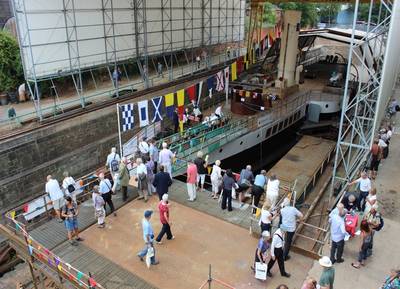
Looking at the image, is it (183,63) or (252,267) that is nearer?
(252,267)

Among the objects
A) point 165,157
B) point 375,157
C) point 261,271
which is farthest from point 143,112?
point 375,157

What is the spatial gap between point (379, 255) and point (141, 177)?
700 centimetres

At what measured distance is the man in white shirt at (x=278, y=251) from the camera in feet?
25.3

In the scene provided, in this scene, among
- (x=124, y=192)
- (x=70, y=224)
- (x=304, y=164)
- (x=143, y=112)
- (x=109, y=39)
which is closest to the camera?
(x=70, y=224)

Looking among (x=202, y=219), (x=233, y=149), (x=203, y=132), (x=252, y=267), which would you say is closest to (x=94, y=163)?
(x=203, y=132)

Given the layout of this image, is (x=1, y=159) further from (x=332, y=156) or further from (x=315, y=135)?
(x=315, y=135)

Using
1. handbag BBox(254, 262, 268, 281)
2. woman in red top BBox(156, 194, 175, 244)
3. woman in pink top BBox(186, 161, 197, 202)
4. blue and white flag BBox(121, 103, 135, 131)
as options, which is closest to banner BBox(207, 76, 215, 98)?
blue and white flag BBox(121, 103, 135, 131)

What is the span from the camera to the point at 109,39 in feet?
68.3

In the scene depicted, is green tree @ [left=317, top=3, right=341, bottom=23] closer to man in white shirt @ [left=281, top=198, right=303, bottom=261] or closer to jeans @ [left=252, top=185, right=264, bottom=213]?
jeans @ [left=252, top=185, right=264, bottom=213]

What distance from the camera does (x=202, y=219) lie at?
10.5 m

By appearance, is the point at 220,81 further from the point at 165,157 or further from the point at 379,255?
the point at 379,255

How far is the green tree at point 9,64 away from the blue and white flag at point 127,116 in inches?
435

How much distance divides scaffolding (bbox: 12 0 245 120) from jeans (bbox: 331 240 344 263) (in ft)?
45.1

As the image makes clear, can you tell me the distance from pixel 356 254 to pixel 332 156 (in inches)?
454
